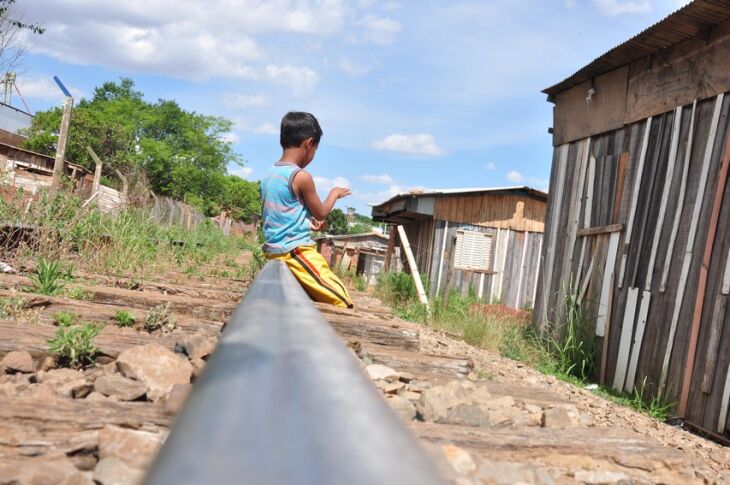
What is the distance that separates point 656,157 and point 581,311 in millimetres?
2024

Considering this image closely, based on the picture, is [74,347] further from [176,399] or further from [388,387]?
[388,387]

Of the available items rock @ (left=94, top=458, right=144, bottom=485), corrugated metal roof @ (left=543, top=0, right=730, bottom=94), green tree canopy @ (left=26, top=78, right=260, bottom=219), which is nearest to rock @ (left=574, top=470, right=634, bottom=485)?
rock @ (left=94, top=458, right=144, bottom=485)

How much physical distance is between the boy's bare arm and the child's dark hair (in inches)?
11.3

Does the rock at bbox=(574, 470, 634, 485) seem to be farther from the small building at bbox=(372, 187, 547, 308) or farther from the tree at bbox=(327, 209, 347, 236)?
the tree at bbox=(327, 209, 347, 236)

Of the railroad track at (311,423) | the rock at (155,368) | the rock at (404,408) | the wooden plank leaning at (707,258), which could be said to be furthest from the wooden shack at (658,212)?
the rock at (155,368)

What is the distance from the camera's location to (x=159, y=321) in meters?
3.23

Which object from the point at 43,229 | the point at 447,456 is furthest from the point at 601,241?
the point at 447,456

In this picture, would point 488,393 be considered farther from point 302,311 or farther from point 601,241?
point 601,241

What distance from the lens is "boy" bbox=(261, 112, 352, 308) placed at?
14.7 feet

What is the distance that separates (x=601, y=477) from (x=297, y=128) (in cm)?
344

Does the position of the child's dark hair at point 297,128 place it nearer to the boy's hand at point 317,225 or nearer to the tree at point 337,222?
the boy's hand at point 317,225

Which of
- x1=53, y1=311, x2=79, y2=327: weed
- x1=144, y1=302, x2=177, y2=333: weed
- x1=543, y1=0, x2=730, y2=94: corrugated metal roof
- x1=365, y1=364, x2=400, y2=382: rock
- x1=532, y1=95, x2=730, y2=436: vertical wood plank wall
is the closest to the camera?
x1=365, y1=364, x2=400, y2=382: rock

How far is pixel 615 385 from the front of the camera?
679 cm

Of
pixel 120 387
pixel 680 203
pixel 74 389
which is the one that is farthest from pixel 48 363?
pixel 680 203
